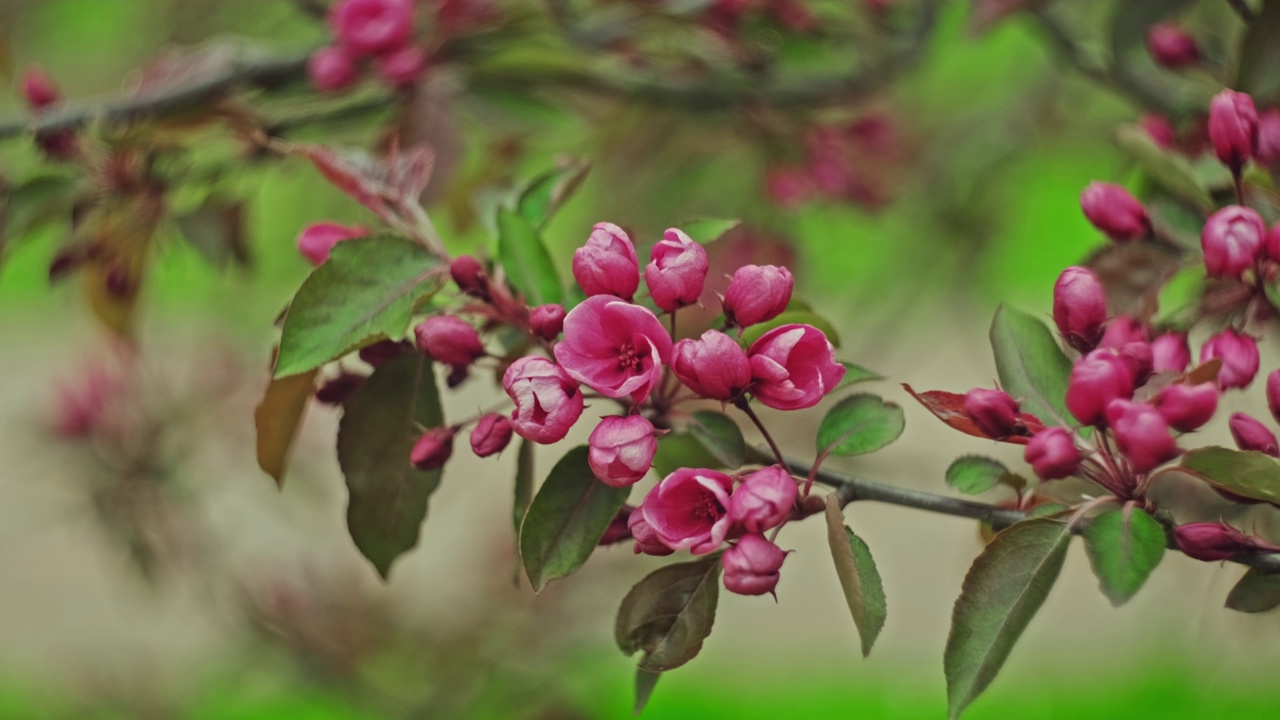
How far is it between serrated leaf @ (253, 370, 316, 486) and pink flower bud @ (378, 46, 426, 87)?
0.41m

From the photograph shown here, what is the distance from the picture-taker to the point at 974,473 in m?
0.49

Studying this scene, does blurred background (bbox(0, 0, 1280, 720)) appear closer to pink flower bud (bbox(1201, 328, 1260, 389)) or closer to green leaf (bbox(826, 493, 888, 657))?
pink flower bud (bbox(1201, 328, 1260, 389))

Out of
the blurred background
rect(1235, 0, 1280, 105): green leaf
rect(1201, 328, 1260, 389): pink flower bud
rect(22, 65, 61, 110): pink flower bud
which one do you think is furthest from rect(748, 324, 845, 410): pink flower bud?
rect(22, 65, 61, 110): pink flower bud

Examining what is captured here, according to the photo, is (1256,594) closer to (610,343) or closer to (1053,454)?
(1053,454)

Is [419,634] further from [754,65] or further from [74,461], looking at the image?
[754,65]

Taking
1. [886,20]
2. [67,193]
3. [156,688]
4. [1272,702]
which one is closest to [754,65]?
[886,20]

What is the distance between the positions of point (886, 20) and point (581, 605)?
868mm

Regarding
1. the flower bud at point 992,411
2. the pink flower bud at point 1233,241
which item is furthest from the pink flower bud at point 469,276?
the pink flower bud at point 1233,241

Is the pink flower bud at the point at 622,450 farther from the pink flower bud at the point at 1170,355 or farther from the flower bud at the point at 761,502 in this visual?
the pink flower bud at the point at 1170,355

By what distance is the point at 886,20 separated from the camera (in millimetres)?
1204

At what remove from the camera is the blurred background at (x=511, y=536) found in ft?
4.75

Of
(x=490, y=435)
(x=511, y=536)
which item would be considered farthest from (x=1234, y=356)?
(x=511, y=536)

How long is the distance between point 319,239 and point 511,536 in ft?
3.66

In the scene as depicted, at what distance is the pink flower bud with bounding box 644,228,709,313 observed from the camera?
16.8 inches
